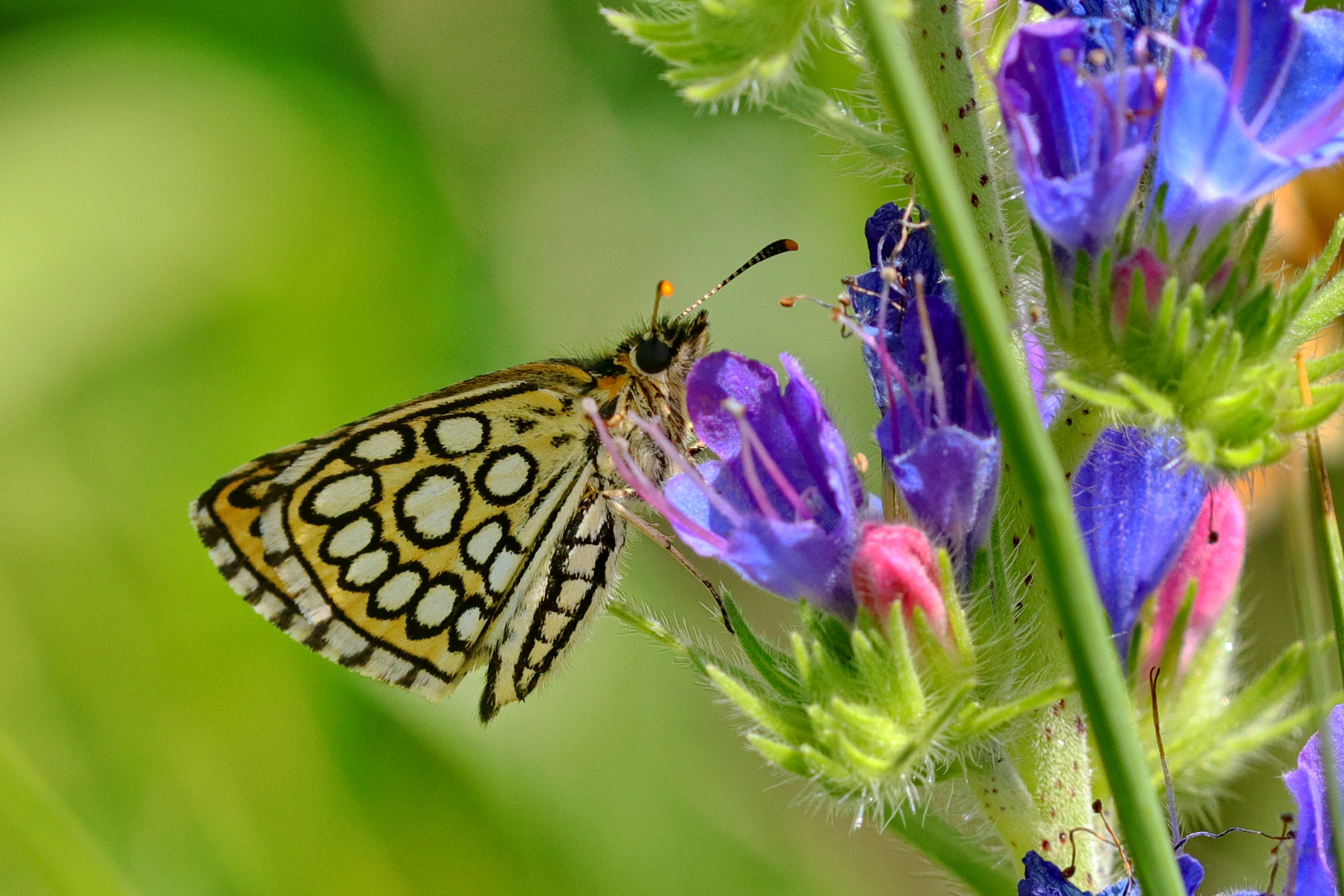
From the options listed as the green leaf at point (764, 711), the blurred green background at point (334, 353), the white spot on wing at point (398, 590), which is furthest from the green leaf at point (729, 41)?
the blurred green background at point (334, 353)

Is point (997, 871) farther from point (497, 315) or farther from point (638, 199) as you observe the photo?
point (638, 199)

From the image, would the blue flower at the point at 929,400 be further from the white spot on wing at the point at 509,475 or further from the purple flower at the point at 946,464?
the white spot on wing at the point at 509,475

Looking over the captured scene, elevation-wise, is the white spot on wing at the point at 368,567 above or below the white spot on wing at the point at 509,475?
below

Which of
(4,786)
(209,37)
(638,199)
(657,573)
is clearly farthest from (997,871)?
(209,37)

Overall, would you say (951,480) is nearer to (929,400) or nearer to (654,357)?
(929,400)

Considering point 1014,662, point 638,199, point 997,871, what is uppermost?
point 638,199

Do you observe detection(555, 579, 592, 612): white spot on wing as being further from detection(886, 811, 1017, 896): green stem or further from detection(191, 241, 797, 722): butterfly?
detection(886, 811, 1017, 896): green stem

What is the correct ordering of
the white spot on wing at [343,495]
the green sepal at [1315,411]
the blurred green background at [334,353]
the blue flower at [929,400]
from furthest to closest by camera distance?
1. the blurred green background at [334,353]
2. the white spot on wing at [343,495]
3. the blue flower at [929,400]
4. the green sepal at [1315,411]
